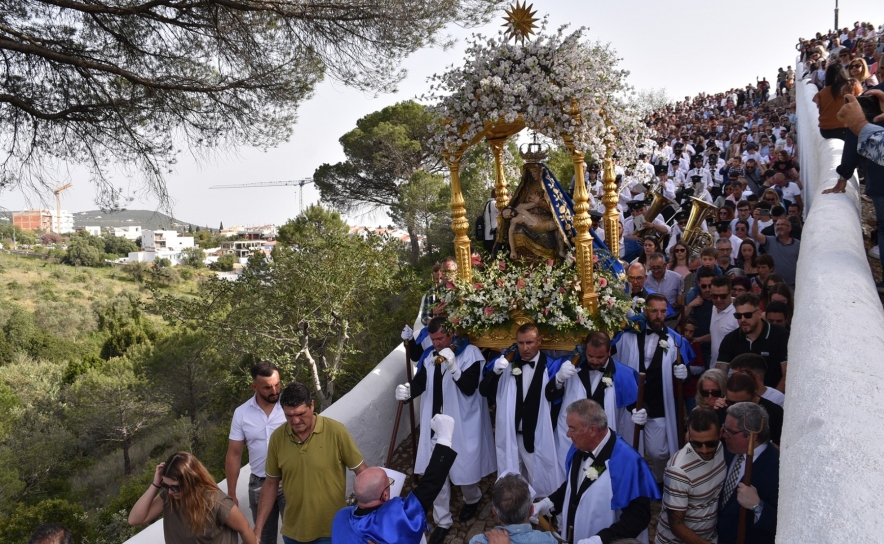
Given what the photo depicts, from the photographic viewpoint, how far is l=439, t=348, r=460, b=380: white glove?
5.75 meters

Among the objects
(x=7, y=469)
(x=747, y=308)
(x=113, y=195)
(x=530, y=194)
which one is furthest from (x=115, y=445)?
(x=747, y=308)

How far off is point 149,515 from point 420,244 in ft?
92.1

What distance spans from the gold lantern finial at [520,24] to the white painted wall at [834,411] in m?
3.61

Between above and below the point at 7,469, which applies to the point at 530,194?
above

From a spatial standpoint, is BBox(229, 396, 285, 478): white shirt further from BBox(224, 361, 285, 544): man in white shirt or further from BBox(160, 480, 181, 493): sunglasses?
BBox(160, 480, 181, 493): sunglasses

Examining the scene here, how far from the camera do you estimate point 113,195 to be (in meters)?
9.22

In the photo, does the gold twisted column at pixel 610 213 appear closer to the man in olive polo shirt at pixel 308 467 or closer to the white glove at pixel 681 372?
the white glove at pixel 681 372

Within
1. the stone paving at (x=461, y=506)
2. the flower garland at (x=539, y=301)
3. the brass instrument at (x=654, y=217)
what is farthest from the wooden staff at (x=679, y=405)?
the brass instrument at (x=654, y=217)

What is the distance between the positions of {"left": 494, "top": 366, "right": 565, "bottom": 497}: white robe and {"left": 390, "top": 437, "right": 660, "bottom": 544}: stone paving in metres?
0.36

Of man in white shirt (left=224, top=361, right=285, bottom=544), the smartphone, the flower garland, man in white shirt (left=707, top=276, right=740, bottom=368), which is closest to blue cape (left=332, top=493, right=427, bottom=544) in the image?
man in white shirt (left=224, top=361, right=285, bottom=544)

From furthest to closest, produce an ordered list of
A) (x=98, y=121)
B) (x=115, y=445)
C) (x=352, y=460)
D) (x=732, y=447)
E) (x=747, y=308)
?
1. (x=115, y=445)
2. (x=98, y=121)
3. (x=747, y=308)
4. (x=352, y=460)
5. (x=732, y=447)

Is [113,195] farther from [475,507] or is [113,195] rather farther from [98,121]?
[475,507]

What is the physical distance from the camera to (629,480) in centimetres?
356

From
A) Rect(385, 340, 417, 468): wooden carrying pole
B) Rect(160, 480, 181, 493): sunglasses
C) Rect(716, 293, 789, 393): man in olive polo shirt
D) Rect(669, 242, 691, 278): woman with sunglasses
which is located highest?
Rect(669, 242, 691, 278): woman with sunglasses
